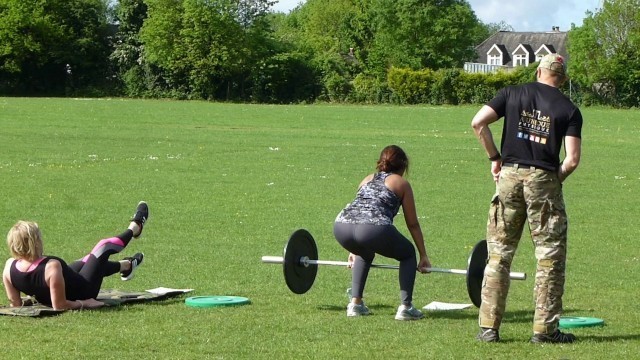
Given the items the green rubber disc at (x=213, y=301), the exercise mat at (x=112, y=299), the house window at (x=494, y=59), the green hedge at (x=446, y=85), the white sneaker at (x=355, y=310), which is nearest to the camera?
the exercise mat at (x=112, y=299)

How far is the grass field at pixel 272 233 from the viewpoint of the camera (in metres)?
8.95

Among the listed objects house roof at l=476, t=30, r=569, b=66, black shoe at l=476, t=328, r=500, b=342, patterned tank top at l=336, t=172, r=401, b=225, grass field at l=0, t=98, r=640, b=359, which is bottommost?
grass field at l=0, t=98, r=640, b=359

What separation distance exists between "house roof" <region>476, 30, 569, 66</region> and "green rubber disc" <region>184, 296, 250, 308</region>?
463ft

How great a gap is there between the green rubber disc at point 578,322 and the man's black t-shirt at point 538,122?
5.33ft

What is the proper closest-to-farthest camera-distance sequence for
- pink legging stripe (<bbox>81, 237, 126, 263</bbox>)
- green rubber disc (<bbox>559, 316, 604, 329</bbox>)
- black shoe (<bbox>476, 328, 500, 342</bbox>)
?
black shoe (<bbox>476, 328, 500, 342</bbox>) → green rubber disc (<bbox>559, 316, 604, 329</bbox>) → pink legging stripe (<bbox>81, 237, 126, 263</bbox>)

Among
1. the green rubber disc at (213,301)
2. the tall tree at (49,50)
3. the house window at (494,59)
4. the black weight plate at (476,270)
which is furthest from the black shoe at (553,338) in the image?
the house window at (494,59)

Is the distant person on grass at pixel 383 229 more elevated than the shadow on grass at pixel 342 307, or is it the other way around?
the distant person on grass at pixel 383 229

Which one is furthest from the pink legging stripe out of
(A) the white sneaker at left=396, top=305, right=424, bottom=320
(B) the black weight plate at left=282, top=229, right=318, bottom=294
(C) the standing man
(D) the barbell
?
(C) the standing man

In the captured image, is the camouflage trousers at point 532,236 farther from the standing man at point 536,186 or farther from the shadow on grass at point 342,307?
the shadow on grass at point 342,307

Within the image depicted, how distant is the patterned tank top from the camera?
9977mm

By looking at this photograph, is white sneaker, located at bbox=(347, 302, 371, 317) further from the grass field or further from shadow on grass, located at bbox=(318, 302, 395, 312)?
shadow on grass, located at bbox=(318, 302, 395, 312)

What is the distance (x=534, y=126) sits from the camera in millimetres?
8750

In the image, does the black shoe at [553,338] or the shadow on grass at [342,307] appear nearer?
the black shoe at [553,338]

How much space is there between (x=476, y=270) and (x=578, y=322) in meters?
1.03
